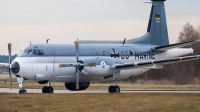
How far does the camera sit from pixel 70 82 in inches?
1563

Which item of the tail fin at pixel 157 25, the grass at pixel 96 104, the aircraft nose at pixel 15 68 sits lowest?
the grass at pixel 96 104

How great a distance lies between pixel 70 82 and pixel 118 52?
4587mm

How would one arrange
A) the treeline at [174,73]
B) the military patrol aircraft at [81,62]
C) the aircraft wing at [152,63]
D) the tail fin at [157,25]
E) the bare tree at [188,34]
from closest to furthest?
the military patrol aircraft at [81,62], the aircraft wing at [152,63], the tail fin at [157,25], the treeline at [174,73], the bare tree at [188,34]

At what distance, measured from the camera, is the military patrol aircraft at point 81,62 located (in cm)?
3675

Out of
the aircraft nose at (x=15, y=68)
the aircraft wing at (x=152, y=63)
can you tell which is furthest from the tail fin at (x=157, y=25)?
the aircraft nose at (x=15, y=68)

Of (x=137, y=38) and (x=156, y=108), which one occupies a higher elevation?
(x=137, y=38)

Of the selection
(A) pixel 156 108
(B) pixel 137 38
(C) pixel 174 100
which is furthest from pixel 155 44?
(A) pixel 156 108

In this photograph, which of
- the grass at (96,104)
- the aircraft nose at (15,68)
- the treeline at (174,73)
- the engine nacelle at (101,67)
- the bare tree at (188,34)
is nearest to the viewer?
the grass at (96,104)

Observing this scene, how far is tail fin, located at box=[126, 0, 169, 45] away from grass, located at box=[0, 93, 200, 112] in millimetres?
15642

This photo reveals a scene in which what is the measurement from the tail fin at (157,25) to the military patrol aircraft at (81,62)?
117 inches

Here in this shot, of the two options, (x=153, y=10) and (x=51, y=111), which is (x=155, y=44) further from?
(x=51, y=111)

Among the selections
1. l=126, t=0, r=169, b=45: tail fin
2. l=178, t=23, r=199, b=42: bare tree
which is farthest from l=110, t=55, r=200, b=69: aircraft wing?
l=178, t=23, r=199, b=42: bare tree

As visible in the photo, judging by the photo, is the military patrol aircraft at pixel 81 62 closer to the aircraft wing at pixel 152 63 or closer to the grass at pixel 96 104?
the aircraft wing at pixel 152 63

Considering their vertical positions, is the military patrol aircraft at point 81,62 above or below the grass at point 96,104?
above
